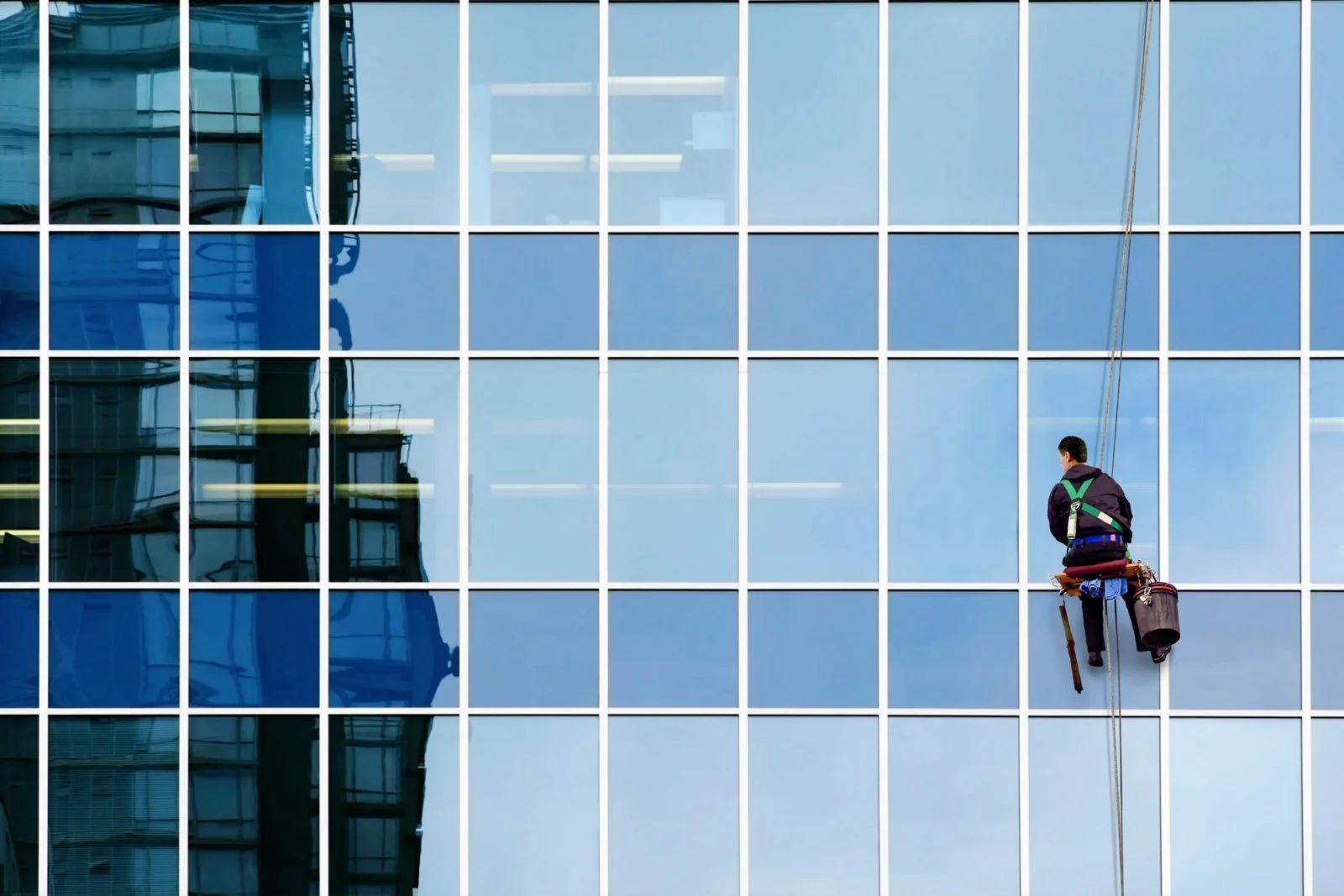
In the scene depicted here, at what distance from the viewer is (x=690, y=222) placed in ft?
41.3

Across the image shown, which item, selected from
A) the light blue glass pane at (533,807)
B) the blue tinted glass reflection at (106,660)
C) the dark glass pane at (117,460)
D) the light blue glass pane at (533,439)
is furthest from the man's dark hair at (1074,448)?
the blue tinted glass reflection at (106,660)

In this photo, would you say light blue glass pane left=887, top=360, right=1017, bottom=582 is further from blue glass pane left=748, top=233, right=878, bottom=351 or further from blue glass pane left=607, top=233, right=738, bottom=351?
blue glass pane left=607, top=233, right=738, bottom=351

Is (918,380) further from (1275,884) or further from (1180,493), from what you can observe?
(1275,884)

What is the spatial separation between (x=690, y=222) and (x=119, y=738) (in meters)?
6.12

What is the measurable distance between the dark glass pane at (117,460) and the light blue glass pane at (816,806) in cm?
502

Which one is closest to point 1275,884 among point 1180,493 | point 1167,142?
point 1180,493

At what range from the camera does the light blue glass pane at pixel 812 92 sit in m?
12.6

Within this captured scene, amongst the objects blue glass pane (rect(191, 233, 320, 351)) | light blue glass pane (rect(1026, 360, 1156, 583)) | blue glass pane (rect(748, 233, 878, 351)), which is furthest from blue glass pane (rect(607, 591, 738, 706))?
blue glass pane (rect(191, 233, 320, 351))

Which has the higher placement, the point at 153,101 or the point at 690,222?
the point at 153,101

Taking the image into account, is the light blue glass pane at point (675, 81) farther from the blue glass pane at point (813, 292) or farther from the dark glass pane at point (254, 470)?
the dark glass pane at point (254, 470)

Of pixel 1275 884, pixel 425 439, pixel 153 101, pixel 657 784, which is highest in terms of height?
pixel 153 101

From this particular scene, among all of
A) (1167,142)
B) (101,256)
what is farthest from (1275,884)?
(101,256)

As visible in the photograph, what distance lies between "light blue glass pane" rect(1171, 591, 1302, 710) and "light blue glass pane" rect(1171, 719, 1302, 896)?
0.19 metres

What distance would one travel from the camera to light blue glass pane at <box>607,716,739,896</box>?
12.4m
